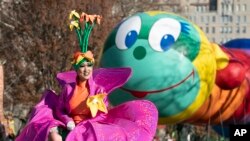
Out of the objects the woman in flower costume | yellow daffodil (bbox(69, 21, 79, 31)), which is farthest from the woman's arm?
yellow daffodil (bbox(69, 21, 79, 31))

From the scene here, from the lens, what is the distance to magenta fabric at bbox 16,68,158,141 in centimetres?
979

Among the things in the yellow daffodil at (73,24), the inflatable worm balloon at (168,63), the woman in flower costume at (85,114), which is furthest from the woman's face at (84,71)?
the inflatable worm balloon at (168,63)

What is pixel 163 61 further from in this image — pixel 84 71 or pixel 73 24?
pixel 84 71

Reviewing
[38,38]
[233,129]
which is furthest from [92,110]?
[38,38]

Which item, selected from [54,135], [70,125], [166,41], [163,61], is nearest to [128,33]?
[166,41]

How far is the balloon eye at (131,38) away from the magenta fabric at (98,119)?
4912 millimetres

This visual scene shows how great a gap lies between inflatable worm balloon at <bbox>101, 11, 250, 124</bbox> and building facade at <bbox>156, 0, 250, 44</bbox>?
12814 centimetres

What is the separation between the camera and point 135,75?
15352mm

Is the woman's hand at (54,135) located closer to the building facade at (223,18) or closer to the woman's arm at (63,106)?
the woman's arm at (63,106)

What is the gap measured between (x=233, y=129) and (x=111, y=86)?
1.90 meters

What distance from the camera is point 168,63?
50.4ft

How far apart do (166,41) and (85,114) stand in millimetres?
5645

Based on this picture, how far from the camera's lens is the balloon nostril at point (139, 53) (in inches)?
603

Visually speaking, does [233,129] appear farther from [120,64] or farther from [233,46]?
[233,46]
